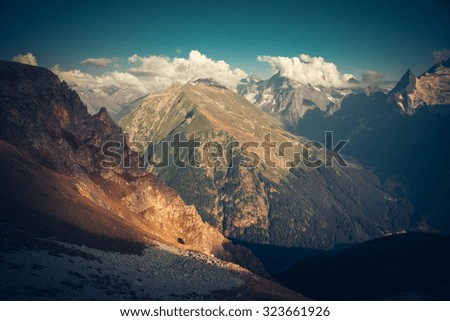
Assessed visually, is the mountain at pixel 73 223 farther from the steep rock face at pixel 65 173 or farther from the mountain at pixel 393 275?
the mountain at pixel 393 275

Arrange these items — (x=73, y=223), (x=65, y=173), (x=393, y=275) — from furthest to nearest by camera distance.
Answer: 1. (x=393, y=275)
2. (x=65, y=173)
3. (x=73, y=223)

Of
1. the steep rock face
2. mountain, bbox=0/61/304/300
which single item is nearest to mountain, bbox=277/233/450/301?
mountain, bbox=0/61/304/300

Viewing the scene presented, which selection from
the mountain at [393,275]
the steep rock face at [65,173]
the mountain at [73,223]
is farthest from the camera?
the mountain at [393,275]

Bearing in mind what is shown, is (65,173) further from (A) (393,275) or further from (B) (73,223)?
(A) (393,275)

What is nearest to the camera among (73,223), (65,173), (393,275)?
(73,223)

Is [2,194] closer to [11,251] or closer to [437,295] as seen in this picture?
[11,251]

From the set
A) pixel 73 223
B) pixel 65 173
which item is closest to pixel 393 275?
pixel 73 223

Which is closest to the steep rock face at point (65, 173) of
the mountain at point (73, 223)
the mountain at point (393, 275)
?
the mountain at point (73, 223)
